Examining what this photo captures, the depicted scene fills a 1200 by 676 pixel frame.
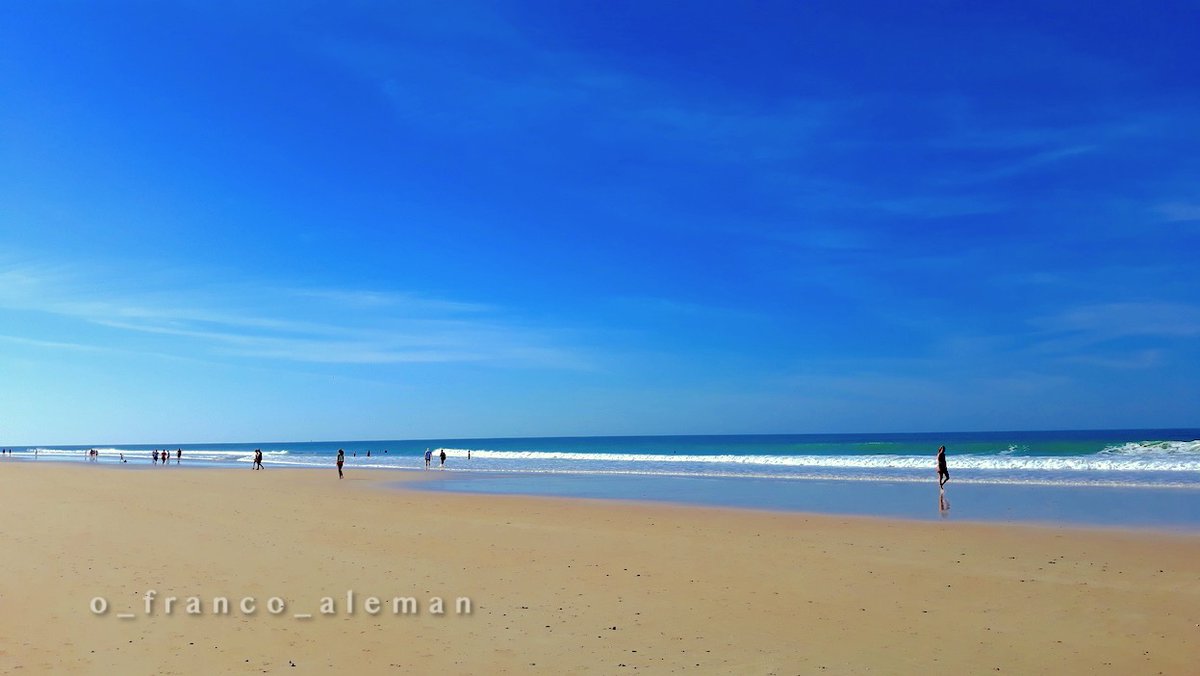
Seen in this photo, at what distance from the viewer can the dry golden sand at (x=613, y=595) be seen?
7.06 m

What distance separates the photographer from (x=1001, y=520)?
18172 mm

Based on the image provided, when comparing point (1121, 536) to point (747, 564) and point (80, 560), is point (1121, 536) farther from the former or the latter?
point (80, 560)

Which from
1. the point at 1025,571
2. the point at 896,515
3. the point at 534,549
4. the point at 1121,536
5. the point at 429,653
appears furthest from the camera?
the point at 896,515

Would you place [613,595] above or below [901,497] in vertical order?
above

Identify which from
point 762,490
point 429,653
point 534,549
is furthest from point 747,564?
point 762,490

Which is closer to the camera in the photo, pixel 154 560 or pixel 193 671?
pixel 193 671

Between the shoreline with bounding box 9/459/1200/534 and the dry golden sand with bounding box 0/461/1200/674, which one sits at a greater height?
the dry golden sand with bounding box 0/461/1200/674

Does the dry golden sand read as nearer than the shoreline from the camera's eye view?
Yes

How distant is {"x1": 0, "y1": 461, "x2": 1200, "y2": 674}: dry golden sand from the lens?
23.2ft

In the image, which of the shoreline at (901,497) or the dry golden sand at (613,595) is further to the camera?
the shoreline at (901,497)

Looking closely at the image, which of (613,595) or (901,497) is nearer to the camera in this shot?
(613,595)

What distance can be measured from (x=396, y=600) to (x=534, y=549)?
182 inches

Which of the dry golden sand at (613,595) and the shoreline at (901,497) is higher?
the dry golden sand at (613,595)

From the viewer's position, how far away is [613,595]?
32.2 feet
